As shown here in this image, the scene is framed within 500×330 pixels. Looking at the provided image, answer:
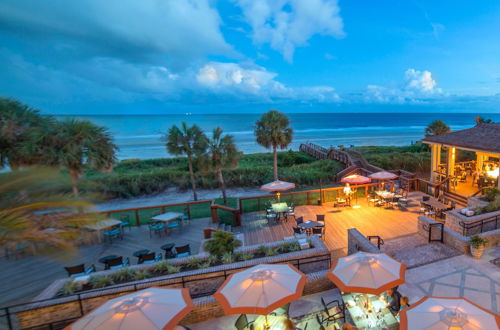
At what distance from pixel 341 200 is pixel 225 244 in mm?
8516

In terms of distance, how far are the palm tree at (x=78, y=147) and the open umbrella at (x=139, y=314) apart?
9460mm

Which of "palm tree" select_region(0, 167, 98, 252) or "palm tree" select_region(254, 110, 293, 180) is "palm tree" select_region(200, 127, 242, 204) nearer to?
"palm tree" select_region(254, 110, 293, 180)

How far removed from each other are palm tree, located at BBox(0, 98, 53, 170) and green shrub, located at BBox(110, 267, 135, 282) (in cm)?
652

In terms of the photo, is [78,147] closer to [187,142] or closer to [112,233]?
[112,233]

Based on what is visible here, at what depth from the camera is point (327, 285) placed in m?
7.13

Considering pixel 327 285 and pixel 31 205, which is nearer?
pixel 31 205

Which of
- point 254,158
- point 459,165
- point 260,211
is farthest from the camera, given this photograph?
point 254,158

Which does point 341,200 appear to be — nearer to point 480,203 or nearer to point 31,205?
point 480,203

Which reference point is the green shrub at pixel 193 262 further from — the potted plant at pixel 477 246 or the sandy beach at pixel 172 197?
the sandy beach at pixel 172 197

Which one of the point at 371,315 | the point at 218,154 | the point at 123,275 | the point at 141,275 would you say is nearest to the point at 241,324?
the point at 371,315

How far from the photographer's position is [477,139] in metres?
13.8

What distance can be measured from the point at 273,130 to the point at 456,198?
12728mm

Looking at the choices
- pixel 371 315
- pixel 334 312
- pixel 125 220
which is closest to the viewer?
pixel 371 315

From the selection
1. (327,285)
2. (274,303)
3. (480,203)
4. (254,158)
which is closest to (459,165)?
(480,203)
